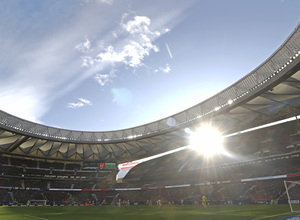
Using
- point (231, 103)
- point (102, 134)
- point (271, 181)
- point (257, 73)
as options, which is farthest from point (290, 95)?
point (102, 134)

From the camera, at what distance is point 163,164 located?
61.4 m

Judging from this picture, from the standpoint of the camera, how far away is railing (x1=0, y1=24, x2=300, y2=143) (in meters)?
24.1

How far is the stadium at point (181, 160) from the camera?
26844mm

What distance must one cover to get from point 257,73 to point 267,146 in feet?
63.1

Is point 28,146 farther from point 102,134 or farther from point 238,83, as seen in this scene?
point 238,83

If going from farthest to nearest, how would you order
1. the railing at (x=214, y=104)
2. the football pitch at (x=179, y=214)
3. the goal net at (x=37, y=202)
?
the goal net at (x=37, y=202) < the railing at (x=214, y=104) < the football pitch at (x=179, y=214)

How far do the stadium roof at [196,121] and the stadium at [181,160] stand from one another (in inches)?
6.6

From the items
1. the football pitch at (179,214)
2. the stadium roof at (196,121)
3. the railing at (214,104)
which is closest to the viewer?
the football pitch at (179,214)

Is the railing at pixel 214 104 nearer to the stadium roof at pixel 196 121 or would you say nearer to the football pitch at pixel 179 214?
the stadium roof at pixel 196 121

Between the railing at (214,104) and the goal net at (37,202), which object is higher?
the railing at (214,104)

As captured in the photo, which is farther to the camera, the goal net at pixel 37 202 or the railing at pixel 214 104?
the goal net at pixel 37 202

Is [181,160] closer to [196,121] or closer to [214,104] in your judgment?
[196,121]

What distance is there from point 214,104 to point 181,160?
83.4 feet

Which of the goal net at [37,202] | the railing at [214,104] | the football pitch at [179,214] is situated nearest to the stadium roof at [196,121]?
the railing at [214,104]
